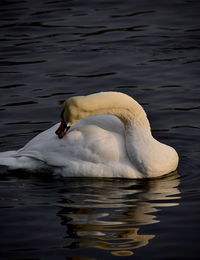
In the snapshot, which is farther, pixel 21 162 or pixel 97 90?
pixel 97 90

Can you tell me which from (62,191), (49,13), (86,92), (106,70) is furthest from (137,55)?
(62,191)

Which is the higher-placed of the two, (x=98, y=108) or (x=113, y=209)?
(x=98, y=108)

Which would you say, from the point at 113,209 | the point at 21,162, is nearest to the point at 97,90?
the point at 21,162

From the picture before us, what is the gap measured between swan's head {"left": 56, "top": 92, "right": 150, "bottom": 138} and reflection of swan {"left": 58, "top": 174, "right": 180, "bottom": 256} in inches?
33.7

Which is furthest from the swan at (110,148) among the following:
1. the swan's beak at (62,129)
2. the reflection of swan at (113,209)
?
the reflection of swan at (113,209)

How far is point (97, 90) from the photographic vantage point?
44.1 ft

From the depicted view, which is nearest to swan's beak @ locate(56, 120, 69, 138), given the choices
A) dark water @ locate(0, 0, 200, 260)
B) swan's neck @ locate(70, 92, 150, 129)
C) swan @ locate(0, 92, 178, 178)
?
swan @ locate(0, 92, 178, 178)

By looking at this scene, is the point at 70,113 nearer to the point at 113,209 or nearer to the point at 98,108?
the point at 98,108

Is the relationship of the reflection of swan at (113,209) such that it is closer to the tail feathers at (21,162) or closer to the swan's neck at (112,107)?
the tail feathers at (21,162)

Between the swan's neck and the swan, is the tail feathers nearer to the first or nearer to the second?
the swan

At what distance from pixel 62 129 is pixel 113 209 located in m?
1.39

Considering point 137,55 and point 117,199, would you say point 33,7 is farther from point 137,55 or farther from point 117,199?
point 117,199

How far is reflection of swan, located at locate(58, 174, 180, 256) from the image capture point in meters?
7.66

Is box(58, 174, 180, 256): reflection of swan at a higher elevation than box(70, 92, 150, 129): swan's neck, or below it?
below
